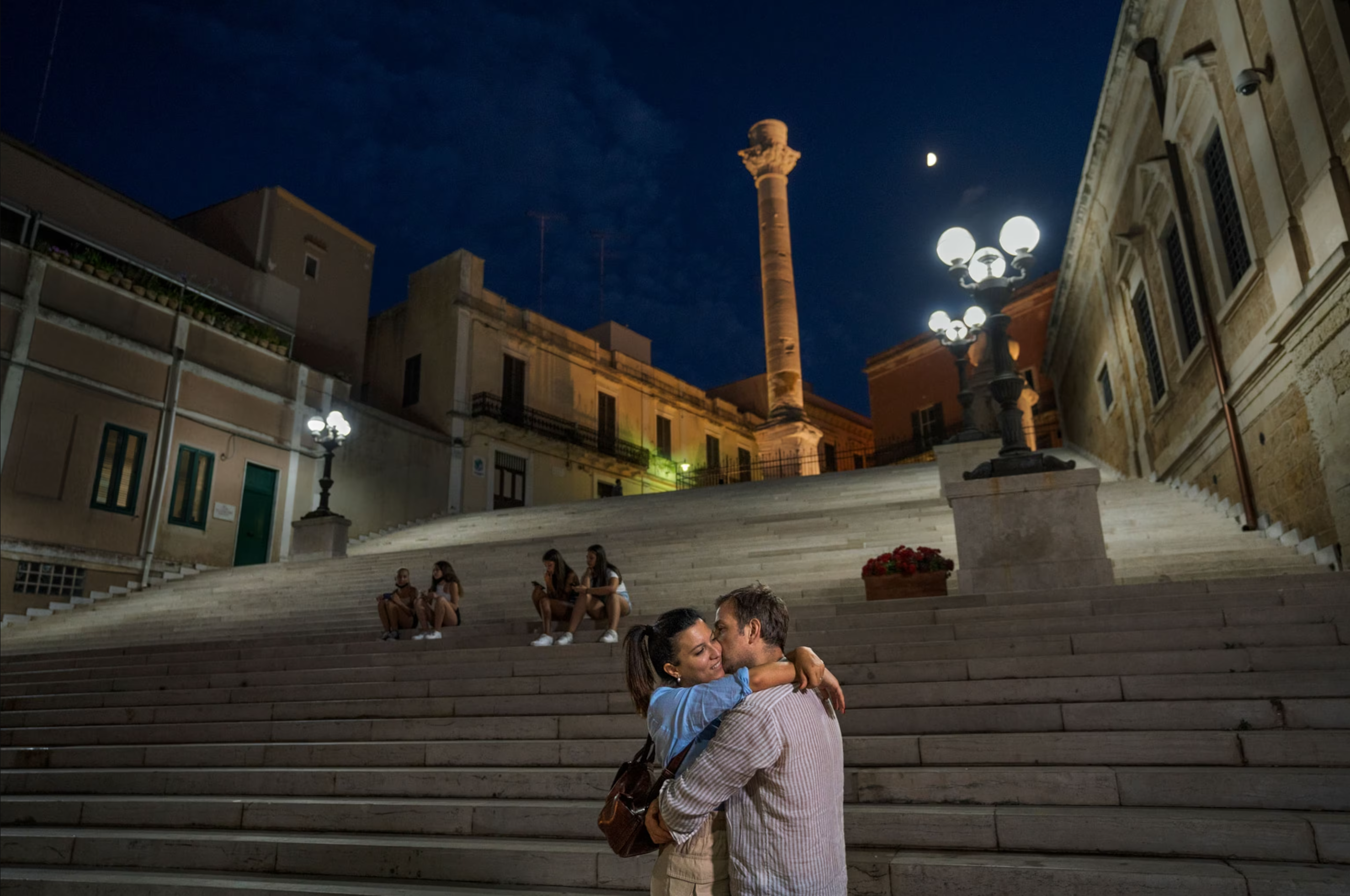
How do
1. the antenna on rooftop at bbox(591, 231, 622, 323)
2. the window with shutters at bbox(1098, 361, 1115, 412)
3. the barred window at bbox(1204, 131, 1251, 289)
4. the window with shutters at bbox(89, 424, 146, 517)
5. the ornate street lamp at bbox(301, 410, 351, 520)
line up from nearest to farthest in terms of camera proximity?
1. the barred window at bbox(1204, 131, 1251, 289)
2. the ornate street lamp at bbox(301, 410, 351, 520)
3. the window with shutters at bbox(89, 424, 146, 517)
4. the window with shutters at bbox(1098, 361, 1115, 412)
5. the antenna on rooftop at bbox(591, 231, 622, 323)

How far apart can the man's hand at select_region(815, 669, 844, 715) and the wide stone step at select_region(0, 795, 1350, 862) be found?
84.6 inches

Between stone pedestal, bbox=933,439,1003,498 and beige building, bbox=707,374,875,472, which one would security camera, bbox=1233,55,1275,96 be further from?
beige building, bbox=707,374,875,472

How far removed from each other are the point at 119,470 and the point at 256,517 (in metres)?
3.44

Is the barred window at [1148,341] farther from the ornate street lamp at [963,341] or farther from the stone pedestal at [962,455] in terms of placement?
the stone pedestal at [962,455]

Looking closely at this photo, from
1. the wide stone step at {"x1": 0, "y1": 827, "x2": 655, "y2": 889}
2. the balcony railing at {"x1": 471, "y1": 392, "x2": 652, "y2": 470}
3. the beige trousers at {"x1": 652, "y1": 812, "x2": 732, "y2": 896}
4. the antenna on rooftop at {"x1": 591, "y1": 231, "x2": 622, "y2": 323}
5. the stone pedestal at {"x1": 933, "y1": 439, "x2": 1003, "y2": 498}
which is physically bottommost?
the wide stone step at {"x1": 0, "y1": 827, "x2": 655, "y2": 889}

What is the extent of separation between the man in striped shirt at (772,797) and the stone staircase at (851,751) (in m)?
1.80

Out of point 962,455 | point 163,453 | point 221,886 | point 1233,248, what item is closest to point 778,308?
point 962,455

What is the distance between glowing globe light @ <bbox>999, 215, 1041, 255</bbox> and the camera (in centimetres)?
837

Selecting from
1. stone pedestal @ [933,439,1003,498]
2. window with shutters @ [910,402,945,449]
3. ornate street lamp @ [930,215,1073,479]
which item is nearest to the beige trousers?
ornate street lamp @ [930,215,1073,479]

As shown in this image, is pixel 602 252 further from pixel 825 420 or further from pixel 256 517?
pixel 256 517

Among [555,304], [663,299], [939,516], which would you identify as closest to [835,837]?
[939,516]

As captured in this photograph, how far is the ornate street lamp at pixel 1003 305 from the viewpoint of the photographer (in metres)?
8.23

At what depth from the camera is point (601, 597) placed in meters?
8.27

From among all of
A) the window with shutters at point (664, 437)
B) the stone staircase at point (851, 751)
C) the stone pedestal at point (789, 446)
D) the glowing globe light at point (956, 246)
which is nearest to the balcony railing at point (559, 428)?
the window with shutters at point (664, 437)
